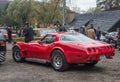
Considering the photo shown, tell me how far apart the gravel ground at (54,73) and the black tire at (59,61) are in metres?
0.18

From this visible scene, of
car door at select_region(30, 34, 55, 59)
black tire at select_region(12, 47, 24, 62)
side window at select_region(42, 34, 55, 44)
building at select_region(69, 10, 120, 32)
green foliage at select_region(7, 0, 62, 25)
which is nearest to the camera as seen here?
car door at select_region(30, 34, 55, 59)

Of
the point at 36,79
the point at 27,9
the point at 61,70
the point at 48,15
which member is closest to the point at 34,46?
the point at 61,70

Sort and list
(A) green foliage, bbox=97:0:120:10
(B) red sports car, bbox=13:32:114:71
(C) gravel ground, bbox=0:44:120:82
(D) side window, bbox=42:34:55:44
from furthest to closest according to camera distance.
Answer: (A) green foliage, bbox=97:0:120:10, (D) side window, bbox=42:34:55:44, (B) red sports car, bbox=13:32:114:71, (C) gravel ground, bbox=0:44:120:82

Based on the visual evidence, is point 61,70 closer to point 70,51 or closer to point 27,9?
point 70,51

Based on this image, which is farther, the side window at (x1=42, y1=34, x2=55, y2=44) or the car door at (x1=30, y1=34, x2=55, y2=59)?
the side window at (x1=42, y1=34, x2=55, y2=44)

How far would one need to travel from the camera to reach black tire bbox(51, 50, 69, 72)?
10.5 meters

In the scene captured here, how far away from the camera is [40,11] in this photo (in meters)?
44.9

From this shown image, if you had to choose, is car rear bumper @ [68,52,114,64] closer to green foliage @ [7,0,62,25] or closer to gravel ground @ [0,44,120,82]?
gravel ground @ [0,44,120,82]

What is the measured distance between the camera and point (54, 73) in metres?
10.3

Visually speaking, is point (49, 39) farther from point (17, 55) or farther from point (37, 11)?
point (37, 11)

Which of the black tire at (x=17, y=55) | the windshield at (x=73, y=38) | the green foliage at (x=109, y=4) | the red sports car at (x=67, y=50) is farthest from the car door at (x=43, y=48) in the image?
the green foliage at (x=109, y=4)

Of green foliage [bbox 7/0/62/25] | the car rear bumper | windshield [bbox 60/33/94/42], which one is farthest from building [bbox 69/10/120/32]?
the car rear bumper

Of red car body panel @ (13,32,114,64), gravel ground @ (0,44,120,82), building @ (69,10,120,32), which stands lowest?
gravel ground @ (0,44,120,82)

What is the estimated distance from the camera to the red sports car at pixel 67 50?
33.1ft
